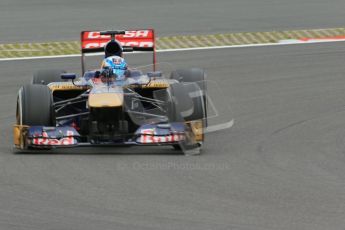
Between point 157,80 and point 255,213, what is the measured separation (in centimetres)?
476

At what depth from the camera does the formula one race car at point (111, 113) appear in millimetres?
12500

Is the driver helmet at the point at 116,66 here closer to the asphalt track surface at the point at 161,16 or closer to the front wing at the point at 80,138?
the front wing at the point at 80,138

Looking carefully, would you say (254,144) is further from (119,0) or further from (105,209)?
(119,0)

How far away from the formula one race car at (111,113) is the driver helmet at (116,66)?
0.09 metres

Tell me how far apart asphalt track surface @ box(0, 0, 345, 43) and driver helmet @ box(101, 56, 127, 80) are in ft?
32.8

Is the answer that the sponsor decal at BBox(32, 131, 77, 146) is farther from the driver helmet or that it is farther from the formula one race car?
the driver helmet

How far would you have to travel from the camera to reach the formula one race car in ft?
41.0

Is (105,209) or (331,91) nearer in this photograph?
(105,209)

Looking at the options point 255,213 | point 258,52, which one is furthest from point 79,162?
point 258,52

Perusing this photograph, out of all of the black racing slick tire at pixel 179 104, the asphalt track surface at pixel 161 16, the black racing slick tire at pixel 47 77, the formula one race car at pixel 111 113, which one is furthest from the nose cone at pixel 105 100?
the asphalt track surface at pixel 161 16

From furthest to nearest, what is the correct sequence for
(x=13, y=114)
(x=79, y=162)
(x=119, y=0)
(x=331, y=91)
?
(x=119, y=0) < (x=331, y=91) < (x=13, y=114) < (x=79, y=162)

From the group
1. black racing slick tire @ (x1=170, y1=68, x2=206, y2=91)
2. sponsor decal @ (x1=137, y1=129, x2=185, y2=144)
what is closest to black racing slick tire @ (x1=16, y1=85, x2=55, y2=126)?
sponsor decal @ (x1=137, y1=129, x2=185, y2=144)

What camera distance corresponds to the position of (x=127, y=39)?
15484mm

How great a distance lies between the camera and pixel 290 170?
453 inches
